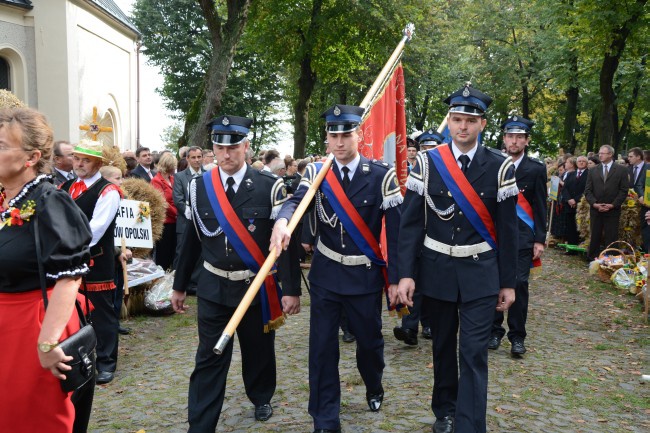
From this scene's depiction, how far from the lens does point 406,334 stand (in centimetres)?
760

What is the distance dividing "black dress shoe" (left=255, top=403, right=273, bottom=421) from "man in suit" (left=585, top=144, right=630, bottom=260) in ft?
34.7

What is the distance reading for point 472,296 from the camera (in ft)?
15.5

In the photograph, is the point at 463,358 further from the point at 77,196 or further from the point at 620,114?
the point at 620,114

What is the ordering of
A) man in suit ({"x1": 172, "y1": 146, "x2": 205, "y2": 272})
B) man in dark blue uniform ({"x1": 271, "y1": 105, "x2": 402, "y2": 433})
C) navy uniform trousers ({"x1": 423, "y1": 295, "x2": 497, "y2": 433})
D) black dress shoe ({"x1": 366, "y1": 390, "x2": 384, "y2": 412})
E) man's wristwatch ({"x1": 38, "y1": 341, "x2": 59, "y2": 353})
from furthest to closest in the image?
1. man in suit ({"x1": 172, "y1": 146, "x2": 205, "y2": 272})
2. black dress shoe ({"x1": 366, "y1": 390, "x2": 384, "y2": 412})
3. man in dark blue uniform ({"x1": 271, "y1": 105, "x2": 402, "y2": 433})
4. navy uniform trousers ({"x1": 423, "y1": 295, "x2": 497, "y2": 433})
5. man's wristwatch ({"x1": 38, "y1": 341, "x2": 59, "y2": 353})

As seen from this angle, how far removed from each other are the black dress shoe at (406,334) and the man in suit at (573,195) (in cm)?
991

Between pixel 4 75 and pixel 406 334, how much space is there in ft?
68.7

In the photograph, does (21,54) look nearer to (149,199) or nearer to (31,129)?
(149,199)

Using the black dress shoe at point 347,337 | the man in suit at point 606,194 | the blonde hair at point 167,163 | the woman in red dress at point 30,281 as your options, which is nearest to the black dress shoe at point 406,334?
the black dress shoe at point 347,337

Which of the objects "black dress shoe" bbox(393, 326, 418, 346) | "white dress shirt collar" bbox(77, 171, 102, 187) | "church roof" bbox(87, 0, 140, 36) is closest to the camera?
"white dress shirt collar" bbox(77, 171, 102, 187)

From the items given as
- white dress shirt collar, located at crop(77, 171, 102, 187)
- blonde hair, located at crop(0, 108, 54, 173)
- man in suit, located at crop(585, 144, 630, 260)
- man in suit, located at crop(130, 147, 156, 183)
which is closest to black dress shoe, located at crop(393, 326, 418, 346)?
white dress shirt collar, located at crop(77, 171, 102, 187)

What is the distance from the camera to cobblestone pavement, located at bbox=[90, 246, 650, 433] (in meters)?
5.45

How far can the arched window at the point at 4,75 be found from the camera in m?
23.5

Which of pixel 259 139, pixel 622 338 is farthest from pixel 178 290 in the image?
pixel 259 139

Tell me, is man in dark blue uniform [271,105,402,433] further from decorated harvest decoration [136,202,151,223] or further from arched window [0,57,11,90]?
arched window [0,57,11,90]
